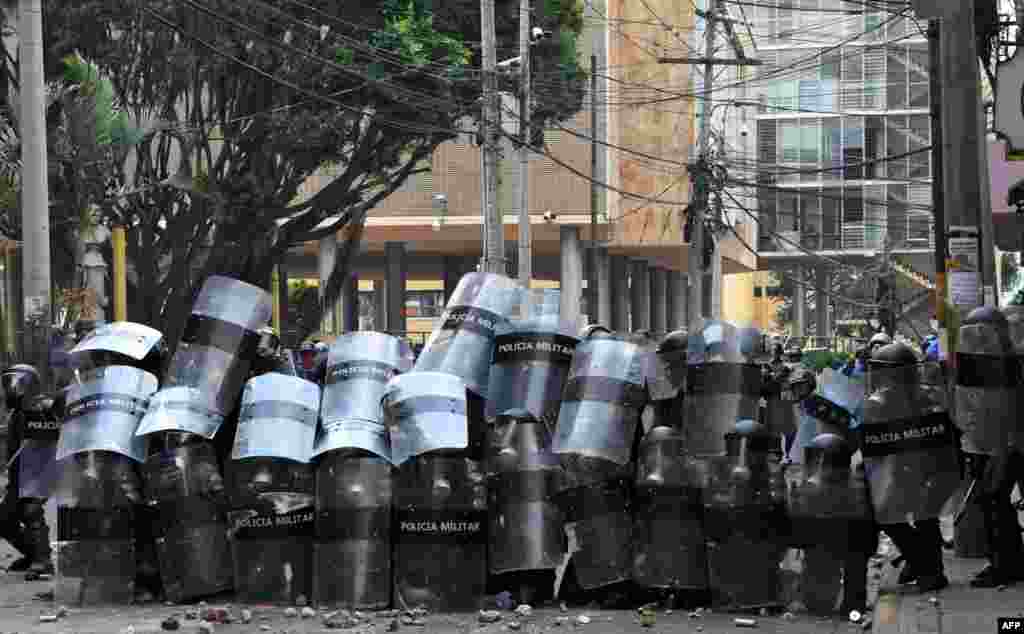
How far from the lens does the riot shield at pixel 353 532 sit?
10.4 metres

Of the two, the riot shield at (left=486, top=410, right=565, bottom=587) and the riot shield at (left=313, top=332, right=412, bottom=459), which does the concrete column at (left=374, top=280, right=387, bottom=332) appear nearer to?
the riot shield at (left=313, top=332, right=412, bottom=459)

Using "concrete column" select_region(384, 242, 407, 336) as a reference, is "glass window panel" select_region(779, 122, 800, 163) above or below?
above

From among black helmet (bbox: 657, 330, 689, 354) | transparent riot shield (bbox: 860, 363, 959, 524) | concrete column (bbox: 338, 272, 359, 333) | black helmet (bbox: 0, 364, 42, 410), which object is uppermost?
concrete column (bbox: 338, 272, 359, 333)

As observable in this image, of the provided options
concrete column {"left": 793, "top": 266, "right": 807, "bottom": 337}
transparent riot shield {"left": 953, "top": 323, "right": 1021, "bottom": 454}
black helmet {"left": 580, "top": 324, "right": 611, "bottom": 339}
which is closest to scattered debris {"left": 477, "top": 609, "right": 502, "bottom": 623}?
black helmet {"left": 580, "top": 324, "right": 611, "bottom": 339}

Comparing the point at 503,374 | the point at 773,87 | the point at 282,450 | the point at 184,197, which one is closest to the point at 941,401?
the point at 503,374

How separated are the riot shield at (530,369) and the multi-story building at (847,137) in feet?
167

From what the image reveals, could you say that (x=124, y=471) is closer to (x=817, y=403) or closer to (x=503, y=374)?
(x=503, y=374)

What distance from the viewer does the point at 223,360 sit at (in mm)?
11055

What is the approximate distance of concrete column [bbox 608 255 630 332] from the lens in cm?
5344

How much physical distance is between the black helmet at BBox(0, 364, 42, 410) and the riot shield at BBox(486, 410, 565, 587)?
361cm

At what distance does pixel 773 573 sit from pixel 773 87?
191 ft

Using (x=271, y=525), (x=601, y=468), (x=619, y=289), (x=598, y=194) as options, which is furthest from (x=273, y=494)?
(x=619, y=289)

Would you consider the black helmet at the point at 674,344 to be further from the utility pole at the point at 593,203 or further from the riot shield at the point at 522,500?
the utility pole at the point at 593,203

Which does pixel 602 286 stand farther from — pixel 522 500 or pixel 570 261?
pixel 522 500
